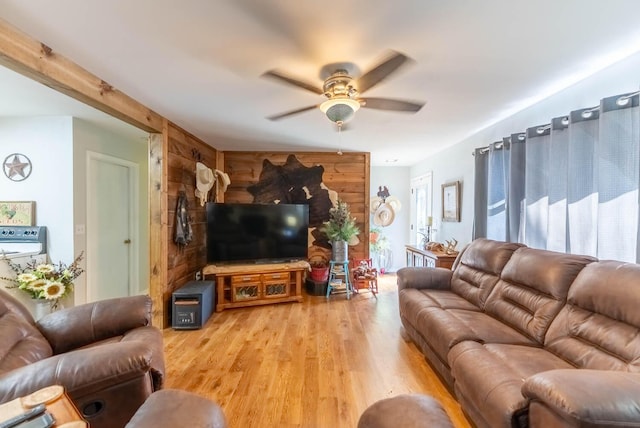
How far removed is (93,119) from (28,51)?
1.70 metres

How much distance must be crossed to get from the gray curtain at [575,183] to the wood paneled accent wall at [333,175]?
2045mm

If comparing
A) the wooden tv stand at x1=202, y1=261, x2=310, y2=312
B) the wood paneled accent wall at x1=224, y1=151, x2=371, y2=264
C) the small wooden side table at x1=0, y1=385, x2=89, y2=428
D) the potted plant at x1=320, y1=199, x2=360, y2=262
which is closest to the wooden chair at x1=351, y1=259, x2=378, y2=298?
the wood paneled accent wall at x1=224, y1=151, x2=371, y2=264

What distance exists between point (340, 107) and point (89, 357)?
1.91 meters

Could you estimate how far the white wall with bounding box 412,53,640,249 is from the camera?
1.92m

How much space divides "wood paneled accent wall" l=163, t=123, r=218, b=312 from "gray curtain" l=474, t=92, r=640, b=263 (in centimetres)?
360

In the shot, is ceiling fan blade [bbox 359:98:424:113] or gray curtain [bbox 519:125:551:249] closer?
ceiling fan blade [bbox 359:98:424:113]

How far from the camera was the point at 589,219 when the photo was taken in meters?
2.08

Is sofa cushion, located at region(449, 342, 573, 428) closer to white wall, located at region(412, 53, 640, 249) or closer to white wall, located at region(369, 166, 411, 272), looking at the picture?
white wall, located at region(412, 53, 640, 249)

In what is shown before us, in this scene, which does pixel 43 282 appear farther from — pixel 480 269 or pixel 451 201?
pixel 451 201

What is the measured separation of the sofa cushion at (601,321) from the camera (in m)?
1.46

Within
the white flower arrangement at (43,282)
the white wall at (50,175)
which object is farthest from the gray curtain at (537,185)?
the white wall at (50,175)

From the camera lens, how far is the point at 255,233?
4062mm

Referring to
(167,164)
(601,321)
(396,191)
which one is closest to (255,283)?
(167,164)

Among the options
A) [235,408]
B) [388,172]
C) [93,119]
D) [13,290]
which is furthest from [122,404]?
[388,172]
